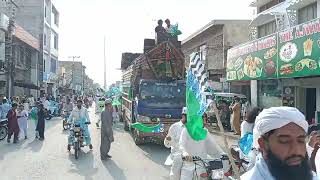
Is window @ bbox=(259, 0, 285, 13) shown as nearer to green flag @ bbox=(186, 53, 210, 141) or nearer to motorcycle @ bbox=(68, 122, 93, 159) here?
motorcycle @ bbox=(68, 122, 93, 159)

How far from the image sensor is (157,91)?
577 inches

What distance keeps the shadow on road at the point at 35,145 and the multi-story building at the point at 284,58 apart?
8.85m

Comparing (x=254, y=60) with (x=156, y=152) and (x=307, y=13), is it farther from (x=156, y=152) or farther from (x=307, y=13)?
(x=156, y=152)

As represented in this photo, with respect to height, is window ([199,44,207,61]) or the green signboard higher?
window ([199,44,207,61])

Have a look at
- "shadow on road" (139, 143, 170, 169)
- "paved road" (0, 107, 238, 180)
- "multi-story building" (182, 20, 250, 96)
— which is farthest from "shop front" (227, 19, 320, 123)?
"paved road" (0, 107, 238, 180)

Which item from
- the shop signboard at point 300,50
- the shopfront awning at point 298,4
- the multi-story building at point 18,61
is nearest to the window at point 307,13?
the shopfront awning at point 298,4

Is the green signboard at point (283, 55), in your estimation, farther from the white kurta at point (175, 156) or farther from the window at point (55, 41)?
the window at point (55, 41)

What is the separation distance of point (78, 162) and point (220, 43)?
19477mm

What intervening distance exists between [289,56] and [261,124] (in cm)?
1390

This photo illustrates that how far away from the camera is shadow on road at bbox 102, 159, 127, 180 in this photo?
9233mm

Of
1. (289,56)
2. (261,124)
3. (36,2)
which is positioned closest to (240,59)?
(289,56)

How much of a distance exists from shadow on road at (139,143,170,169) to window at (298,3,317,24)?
8.52 meters

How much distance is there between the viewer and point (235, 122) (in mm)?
16953

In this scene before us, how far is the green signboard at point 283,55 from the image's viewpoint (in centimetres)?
1404
